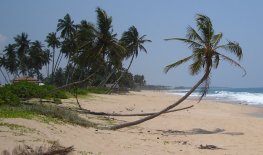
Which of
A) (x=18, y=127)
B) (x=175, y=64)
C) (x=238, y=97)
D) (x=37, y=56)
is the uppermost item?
(x=37, y=56)

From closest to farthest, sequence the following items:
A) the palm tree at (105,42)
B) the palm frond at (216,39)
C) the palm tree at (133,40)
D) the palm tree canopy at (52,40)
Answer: the palm frond at (216,39) < the palm tree at (105,42) < the palm tree at (133,40) < the palm tree canopy at (52,40)

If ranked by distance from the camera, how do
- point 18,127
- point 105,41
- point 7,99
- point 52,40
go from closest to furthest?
point 18,127
point 7,99
point 105,41
point 52,40

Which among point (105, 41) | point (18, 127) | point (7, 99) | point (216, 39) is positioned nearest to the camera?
point (18, 127)

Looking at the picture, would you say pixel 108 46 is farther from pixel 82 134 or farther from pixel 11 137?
pixel 11 137

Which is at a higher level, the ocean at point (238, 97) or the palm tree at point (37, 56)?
the palm tree at point (37, 56)

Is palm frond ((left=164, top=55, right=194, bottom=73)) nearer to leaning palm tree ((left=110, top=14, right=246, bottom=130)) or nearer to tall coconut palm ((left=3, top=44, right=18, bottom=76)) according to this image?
leaning palm tree ((left=110, top=14, right=246, bottom=130))

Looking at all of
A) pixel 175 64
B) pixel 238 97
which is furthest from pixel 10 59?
pixel 175 64

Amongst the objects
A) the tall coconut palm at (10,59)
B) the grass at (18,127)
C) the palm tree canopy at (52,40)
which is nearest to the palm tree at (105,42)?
the grass at (18,127)

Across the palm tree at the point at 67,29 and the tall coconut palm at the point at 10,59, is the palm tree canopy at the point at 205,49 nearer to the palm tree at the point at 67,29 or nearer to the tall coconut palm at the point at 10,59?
the palm tree at the point at 67,29

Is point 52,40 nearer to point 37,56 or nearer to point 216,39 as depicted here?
point 37,56

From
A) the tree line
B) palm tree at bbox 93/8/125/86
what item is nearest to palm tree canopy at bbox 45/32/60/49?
the tree line

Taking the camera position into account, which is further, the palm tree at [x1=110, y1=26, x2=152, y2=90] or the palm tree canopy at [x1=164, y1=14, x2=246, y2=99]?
the palm tree at [x1=110, y1=26, x2=152, y2=90]

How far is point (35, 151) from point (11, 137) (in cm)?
107

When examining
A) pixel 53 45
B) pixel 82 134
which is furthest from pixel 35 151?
pixel 53 45
